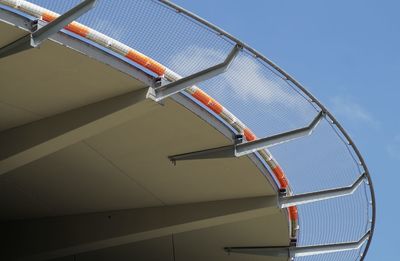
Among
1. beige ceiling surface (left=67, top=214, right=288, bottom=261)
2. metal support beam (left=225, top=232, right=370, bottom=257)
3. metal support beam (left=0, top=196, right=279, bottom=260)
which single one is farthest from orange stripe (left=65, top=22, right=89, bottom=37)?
metal support beam (left=225, top=232, right=370, bottom=257)

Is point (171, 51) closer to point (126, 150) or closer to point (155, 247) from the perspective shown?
point (126, 150)

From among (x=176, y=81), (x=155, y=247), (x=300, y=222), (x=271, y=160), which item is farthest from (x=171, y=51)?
(x=155, y=247)

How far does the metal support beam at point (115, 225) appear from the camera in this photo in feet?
66.9

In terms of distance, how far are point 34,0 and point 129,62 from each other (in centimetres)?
229

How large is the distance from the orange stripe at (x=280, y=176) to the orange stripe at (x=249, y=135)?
1.42 meters

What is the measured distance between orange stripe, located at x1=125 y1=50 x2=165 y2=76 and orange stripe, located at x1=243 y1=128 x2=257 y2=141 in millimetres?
2631

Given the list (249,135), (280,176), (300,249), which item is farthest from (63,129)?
(300,249)

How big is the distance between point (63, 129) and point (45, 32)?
3.35 m

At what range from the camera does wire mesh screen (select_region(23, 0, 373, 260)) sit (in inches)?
594

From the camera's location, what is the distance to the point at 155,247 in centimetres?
2369

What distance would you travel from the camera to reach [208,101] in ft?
55.6

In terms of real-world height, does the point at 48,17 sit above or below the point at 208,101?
above

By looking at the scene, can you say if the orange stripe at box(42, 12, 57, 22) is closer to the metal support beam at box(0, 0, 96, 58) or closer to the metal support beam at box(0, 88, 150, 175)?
the metal support beam at box(0, 0, 96, 58)

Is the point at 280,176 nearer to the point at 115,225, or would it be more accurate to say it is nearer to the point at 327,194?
the point at 327,194
